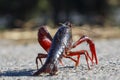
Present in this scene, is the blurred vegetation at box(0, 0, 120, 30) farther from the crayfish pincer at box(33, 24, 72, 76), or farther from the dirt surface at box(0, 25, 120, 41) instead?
the crayfish pincer at box(33, 24, 72, 76)

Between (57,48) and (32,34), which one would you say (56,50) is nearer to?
(57,48)

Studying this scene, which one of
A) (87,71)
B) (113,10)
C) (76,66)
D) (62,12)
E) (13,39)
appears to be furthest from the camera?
(113,10)

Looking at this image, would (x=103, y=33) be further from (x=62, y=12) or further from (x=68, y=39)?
(x=68, y=39)

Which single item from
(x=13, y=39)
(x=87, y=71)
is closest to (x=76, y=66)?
(x=87, y=71)

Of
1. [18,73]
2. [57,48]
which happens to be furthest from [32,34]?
[57,48]

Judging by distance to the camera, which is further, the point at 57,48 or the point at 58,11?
the point at 58,11

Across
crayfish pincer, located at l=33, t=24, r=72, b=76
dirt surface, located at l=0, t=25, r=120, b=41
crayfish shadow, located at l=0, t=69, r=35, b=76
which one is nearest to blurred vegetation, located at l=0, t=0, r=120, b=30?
dirt surface, located at l=0, t=25, r=120, b=41
